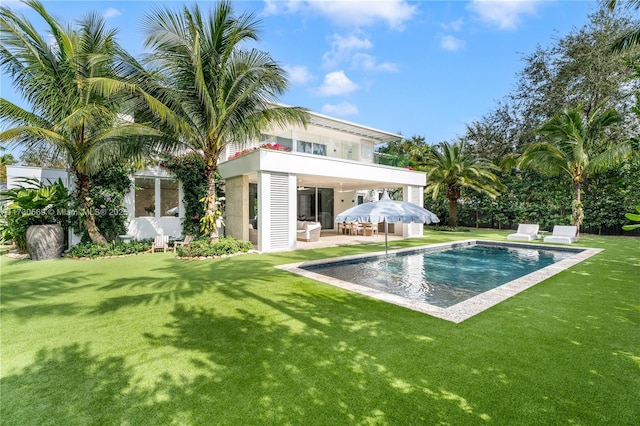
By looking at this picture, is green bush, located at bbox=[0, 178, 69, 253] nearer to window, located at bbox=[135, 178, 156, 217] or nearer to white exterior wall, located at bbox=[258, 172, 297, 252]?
window, located at bbox=[135, 178, 156, 217]

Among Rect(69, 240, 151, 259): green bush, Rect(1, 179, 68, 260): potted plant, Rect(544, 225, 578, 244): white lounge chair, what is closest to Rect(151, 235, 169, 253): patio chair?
Rect(69, 240, 151, 259): green bush

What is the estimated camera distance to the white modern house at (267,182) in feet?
45.0

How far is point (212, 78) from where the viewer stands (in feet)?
38.7

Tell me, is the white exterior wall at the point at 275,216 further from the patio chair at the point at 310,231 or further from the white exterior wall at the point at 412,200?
the white exterior wall at the point at 412,200

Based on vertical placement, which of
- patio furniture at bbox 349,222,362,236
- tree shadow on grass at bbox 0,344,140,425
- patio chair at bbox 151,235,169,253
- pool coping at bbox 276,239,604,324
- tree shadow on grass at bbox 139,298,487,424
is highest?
patio furniture at bbox 349,222,362,236

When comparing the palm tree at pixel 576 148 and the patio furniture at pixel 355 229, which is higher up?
the palm tree at pixel 576 148

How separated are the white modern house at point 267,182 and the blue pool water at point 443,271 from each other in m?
4.13

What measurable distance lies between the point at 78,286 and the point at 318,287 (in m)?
6.15

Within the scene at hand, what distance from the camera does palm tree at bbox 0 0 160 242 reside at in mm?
10820

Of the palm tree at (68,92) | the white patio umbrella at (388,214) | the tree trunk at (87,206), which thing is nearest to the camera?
the white patio umbrella at (388,214)

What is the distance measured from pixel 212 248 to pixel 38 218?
286 inches

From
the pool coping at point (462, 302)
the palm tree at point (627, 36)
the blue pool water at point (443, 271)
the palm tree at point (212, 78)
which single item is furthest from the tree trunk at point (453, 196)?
the palm tree at point (212, 78)

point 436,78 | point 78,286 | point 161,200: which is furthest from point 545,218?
point 78,286

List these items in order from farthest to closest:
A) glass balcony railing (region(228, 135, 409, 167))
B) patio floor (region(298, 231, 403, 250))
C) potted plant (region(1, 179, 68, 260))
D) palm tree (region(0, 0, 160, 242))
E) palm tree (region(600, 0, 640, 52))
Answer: glass balcony railing (region(228, 135, 409, 167)) < patio floor (region(298, 231, 403, 250)) < potted plant (region(1, 179, 68, 260)) < palm tree (region(600, 0, 640, 52)) < palm tree (region(0, 0, 160, 242))
